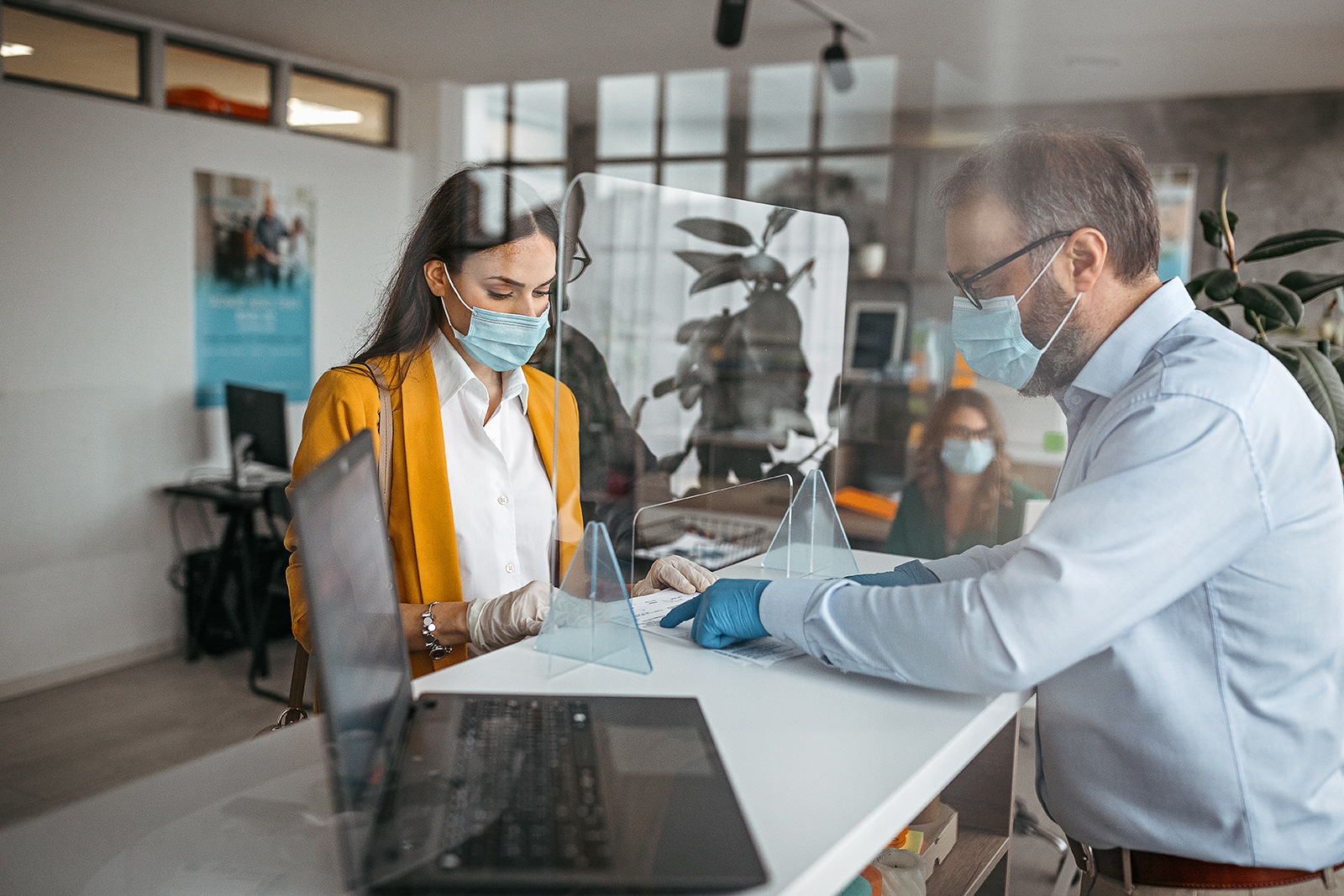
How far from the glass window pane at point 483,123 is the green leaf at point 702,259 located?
328 cm

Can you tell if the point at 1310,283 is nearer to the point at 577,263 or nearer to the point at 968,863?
the point at 968,863

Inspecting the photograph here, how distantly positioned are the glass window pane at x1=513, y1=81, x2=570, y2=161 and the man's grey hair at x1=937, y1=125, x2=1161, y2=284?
12.8 ft

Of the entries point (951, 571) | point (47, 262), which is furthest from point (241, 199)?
point (951, 571)

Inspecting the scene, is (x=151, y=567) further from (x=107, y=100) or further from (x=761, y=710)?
(x=761, y=710)

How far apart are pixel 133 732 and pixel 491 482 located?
2385mm

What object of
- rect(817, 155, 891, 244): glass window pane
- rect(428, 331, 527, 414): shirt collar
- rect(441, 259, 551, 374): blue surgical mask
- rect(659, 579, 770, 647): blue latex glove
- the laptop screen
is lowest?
rect(659, 579, 770, 647): blue latex glove

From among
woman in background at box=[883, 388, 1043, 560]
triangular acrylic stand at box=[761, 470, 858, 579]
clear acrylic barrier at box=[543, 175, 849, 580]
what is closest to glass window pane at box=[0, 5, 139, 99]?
clear acrylic barrier at box=[543, 175, 849, 580]

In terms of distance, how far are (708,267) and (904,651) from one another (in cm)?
102

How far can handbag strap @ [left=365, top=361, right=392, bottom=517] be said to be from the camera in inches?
53.5

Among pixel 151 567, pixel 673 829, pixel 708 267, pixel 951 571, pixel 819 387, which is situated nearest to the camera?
pixel 673 829

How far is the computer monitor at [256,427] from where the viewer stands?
11.8 ft

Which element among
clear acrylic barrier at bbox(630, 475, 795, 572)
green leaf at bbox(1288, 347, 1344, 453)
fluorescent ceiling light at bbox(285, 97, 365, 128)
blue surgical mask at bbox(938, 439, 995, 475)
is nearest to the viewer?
clear acrylic barrier at bbox(630, 475, 795, 572)

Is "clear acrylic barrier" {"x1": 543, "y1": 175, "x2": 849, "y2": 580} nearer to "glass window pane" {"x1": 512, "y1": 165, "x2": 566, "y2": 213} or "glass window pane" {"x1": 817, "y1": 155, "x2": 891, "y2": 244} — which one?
"glass window pane" {"x1": 817, "y1": 155, "x2": 891, "y2": 244}

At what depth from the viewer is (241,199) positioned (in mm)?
3949
